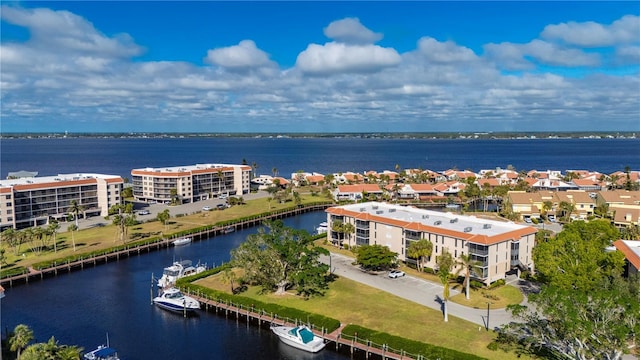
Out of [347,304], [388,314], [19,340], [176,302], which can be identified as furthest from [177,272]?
[388,314]

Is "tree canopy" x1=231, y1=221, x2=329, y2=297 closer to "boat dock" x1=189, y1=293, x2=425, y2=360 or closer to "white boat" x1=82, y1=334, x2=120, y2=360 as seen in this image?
"boat dock" x1=189, y1=293, x2=425, y2=360

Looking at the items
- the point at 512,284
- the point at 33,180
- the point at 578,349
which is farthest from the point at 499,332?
the point at 33,180

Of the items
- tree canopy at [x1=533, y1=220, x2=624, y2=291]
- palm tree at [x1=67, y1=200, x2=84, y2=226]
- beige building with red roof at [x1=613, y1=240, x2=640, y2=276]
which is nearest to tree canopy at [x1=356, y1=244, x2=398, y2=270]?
tree canopy at [x1=533, y1=220, x2=624, y2=291]

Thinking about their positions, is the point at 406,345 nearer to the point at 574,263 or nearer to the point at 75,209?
the point at 574,263

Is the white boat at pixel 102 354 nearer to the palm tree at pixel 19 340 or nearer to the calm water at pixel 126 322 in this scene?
the calm water at pixel 126 322

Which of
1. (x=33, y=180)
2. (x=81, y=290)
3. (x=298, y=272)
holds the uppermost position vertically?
(x=33, y=180)

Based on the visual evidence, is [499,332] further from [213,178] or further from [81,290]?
[213,178]
